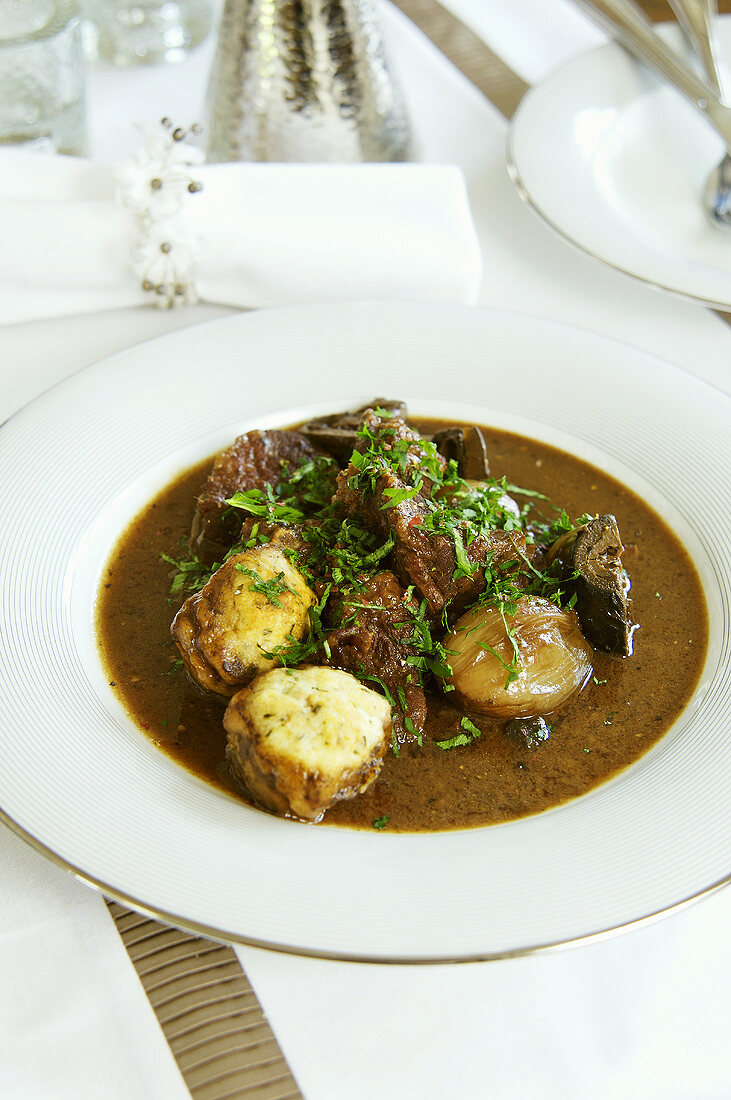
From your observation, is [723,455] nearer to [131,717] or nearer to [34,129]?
[131,717]

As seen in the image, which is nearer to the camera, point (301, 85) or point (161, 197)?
point (161, 197)

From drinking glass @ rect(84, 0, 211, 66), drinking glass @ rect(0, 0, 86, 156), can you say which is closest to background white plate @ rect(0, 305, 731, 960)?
drinking glass @ rect(0, 0, 86, 156)

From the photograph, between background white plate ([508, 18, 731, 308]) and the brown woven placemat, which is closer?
the brown woven placemat

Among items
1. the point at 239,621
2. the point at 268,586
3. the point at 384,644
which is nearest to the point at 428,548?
the point at 384,644

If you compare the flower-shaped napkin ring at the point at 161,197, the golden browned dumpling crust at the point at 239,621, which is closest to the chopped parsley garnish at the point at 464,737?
the golden browned dumpling crust at the point at 239,621

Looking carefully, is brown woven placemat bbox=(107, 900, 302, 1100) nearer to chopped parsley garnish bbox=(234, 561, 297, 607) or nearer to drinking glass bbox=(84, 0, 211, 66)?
chopped parsley garnish bbox=(234, 561, 297, 607)

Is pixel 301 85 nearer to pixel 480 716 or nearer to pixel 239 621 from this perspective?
pixel 239 621

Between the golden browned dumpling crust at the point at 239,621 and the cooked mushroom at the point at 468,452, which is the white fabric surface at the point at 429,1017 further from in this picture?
the cooked mushroom at the point at 468,452

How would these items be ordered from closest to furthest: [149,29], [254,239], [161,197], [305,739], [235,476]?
[305,739]
[235,476]
[161,197]
[254,239]
[149,29]
